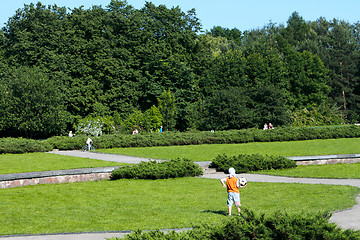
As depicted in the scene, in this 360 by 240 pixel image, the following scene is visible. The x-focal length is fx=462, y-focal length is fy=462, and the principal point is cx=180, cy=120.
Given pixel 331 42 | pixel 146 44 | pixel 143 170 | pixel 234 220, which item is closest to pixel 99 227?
pixel 234 220

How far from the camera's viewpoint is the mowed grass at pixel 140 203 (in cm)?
1134

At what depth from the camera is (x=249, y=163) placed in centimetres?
2177

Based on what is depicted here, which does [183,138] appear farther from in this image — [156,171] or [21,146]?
[156,171]

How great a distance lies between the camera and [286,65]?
2662 inches

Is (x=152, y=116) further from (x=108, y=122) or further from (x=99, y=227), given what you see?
(x=99, y=227)

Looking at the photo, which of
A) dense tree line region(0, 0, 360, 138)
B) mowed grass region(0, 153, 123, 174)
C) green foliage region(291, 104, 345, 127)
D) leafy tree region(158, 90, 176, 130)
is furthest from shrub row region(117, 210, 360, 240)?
green foliage region(291, 104, 345, 127)

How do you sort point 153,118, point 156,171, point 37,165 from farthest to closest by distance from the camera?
point 153,118 → point 37,165 → point 156,171

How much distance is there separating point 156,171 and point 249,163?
4705 mm

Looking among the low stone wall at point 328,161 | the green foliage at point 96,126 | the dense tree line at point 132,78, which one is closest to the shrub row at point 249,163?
the low stone wall at point 328,161

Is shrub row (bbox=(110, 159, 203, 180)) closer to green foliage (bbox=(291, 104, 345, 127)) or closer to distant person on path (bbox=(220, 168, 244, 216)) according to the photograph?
distant person on path (bbox=(220, 168, 244, 216))

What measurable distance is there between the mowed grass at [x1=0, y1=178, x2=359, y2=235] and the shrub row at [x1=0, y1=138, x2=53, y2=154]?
15418 mm

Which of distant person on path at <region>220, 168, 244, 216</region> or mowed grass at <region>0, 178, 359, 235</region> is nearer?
mowed grass at <region>0, 178, 359, 235</region>

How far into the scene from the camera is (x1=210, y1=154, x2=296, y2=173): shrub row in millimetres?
21477

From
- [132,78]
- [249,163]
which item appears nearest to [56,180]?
[249,163]
